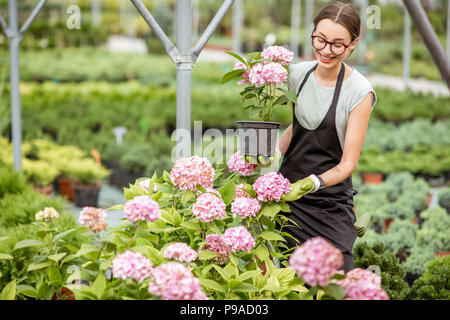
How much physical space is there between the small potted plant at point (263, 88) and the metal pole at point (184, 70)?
30 centimetres

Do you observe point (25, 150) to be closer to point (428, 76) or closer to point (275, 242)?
point (275, 242)

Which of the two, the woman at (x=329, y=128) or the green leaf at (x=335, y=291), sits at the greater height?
the woman at (x=329, y=128)

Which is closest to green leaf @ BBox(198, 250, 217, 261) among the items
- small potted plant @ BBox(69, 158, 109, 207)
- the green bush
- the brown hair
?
the brown hair

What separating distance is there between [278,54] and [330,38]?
0.67 ft

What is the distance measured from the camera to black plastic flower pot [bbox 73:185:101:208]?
549 cm

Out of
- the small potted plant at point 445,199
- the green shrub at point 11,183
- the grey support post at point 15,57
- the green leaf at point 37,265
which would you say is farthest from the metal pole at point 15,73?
the small potted plant at point 445,199

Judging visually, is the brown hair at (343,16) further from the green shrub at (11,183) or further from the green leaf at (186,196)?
the green shrub at (11,183)

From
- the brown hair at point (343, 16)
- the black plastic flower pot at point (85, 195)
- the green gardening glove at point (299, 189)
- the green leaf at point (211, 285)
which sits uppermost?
the brown hair at point (343, 16)

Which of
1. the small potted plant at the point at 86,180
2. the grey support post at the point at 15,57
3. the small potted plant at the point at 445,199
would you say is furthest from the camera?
the small potted plant at the point at 86,180

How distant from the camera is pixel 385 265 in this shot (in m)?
2.65

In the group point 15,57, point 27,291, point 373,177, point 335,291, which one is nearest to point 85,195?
point 15,57

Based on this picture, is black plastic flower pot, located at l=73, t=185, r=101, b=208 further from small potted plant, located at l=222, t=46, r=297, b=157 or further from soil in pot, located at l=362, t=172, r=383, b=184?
small potted plant, located at l=222, t=46, r=297, b=157

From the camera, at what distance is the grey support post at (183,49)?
217cm
